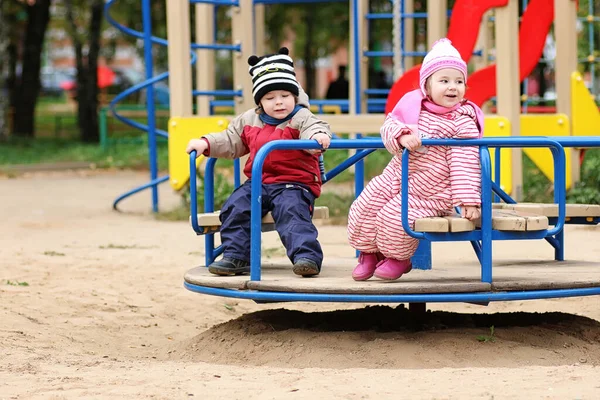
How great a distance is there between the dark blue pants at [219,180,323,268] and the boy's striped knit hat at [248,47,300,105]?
48cm

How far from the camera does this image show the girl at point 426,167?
4887 millimetres

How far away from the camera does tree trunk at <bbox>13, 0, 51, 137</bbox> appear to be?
25.4 metres

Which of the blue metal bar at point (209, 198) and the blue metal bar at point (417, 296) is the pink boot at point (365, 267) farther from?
the blue metal bar at point (209, 198)

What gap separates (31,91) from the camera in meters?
25.9

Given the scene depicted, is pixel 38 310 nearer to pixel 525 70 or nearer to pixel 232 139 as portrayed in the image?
pixel 232 139

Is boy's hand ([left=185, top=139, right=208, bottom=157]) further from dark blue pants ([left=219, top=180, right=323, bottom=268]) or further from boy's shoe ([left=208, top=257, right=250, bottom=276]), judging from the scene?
boy's shoe ([left=208, top=257, right=250, bottom=276])

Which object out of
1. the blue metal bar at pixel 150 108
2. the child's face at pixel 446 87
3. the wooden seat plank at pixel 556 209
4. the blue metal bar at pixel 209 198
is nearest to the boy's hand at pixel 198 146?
the blue metal bar at pixel 209 198

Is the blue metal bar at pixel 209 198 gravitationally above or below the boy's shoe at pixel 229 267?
above

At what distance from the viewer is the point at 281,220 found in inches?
211

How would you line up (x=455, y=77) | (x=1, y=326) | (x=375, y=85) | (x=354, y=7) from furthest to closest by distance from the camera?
(x=375, y=85) < (x=354, y=7) < (x=1, y=326) < (x=455, y=77)

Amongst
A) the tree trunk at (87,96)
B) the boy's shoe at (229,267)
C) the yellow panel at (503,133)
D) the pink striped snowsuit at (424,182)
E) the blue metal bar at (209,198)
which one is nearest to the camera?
the pink striped snowsuit at (424,182)

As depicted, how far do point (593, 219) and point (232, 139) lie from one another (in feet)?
6.25

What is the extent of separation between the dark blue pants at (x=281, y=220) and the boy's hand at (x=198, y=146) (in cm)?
28

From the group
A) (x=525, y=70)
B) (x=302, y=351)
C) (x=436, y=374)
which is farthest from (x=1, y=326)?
(x=525, y=70)
